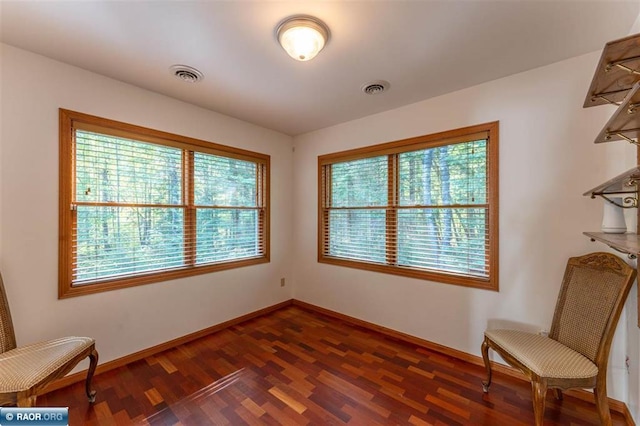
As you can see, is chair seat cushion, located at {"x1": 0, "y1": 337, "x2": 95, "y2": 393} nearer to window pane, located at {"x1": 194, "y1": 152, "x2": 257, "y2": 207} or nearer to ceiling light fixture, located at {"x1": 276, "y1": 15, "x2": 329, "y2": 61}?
window pane, located at {"x1": 194, "y1": 152, "x2": 257, "y2": 207}

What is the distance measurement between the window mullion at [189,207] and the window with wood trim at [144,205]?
1 centimetres

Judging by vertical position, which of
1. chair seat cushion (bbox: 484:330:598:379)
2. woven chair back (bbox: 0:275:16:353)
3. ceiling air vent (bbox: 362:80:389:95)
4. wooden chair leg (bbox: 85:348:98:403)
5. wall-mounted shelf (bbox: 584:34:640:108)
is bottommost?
wooden chair leg (bbox: 85:348:98:403)

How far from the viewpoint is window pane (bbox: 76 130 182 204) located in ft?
7.39

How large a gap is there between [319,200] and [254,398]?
2.39m

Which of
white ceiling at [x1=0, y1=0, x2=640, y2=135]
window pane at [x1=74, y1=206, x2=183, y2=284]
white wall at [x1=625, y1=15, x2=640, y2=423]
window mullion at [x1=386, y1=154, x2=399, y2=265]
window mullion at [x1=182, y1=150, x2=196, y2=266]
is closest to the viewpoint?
white ceiling at [x1=0, y1=0, x2=640, y2=135]

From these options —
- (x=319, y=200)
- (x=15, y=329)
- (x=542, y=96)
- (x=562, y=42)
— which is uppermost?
(x=562, y=42)

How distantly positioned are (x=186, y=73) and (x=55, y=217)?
1551 mm

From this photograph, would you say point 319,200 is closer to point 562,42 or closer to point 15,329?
point 562,42

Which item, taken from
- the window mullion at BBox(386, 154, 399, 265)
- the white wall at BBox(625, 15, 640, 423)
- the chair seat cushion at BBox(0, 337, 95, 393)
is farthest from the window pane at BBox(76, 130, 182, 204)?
the white wall at BBox(625, 15, 640, 423)

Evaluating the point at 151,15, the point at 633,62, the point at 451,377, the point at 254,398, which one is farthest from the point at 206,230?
the point at 633,62

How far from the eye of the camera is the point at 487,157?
2408 millimetres

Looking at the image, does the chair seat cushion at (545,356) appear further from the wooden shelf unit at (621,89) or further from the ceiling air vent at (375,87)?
the ceiling air vent at (375,87)

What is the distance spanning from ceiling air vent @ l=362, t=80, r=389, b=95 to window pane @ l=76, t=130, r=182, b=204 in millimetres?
2049

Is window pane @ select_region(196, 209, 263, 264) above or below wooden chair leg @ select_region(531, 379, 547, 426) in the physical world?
above
